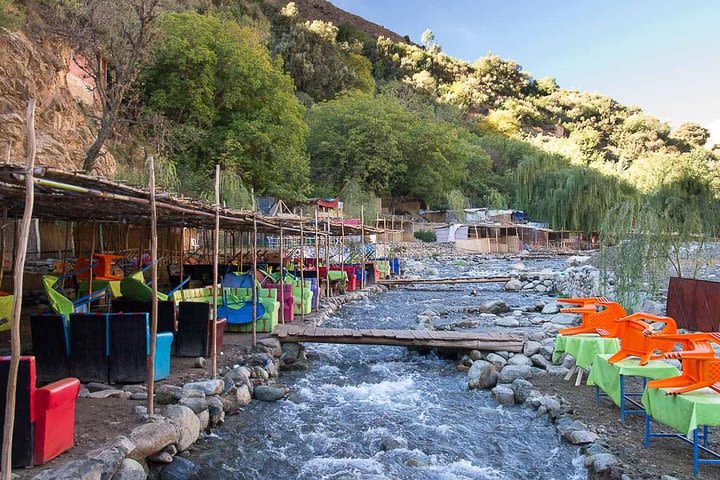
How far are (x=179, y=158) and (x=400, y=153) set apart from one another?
20.4 m

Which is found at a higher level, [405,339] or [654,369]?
[654,369]

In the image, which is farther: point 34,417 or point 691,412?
point 691,412

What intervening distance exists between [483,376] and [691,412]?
3.87 meters

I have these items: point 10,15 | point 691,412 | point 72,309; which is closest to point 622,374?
point 691,412

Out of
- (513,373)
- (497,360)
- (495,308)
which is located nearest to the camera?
(513,373)

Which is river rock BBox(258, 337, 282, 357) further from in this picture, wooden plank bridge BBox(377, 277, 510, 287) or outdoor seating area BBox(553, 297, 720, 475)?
wooden plank bridge BBox(377, 277, 510, 287)

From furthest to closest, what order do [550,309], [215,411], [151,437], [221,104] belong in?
[221,104]
[550,309]
[215,411]
[151,437]

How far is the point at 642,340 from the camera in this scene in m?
5.50

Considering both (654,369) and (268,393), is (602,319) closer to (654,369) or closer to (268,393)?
(654,369)

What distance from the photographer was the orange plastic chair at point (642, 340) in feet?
17.1

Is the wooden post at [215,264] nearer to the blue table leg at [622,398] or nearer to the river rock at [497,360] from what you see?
the river rock at [497,360]

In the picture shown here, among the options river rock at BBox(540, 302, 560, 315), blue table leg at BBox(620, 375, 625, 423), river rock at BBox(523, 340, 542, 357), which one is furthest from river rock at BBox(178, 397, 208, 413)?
river rock at BBox(540, 302, 560, 315)

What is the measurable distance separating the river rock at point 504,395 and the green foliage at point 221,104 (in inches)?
676

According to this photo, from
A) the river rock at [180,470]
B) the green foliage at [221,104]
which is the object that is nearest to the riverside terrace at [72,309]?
the river rock at [180,470]
